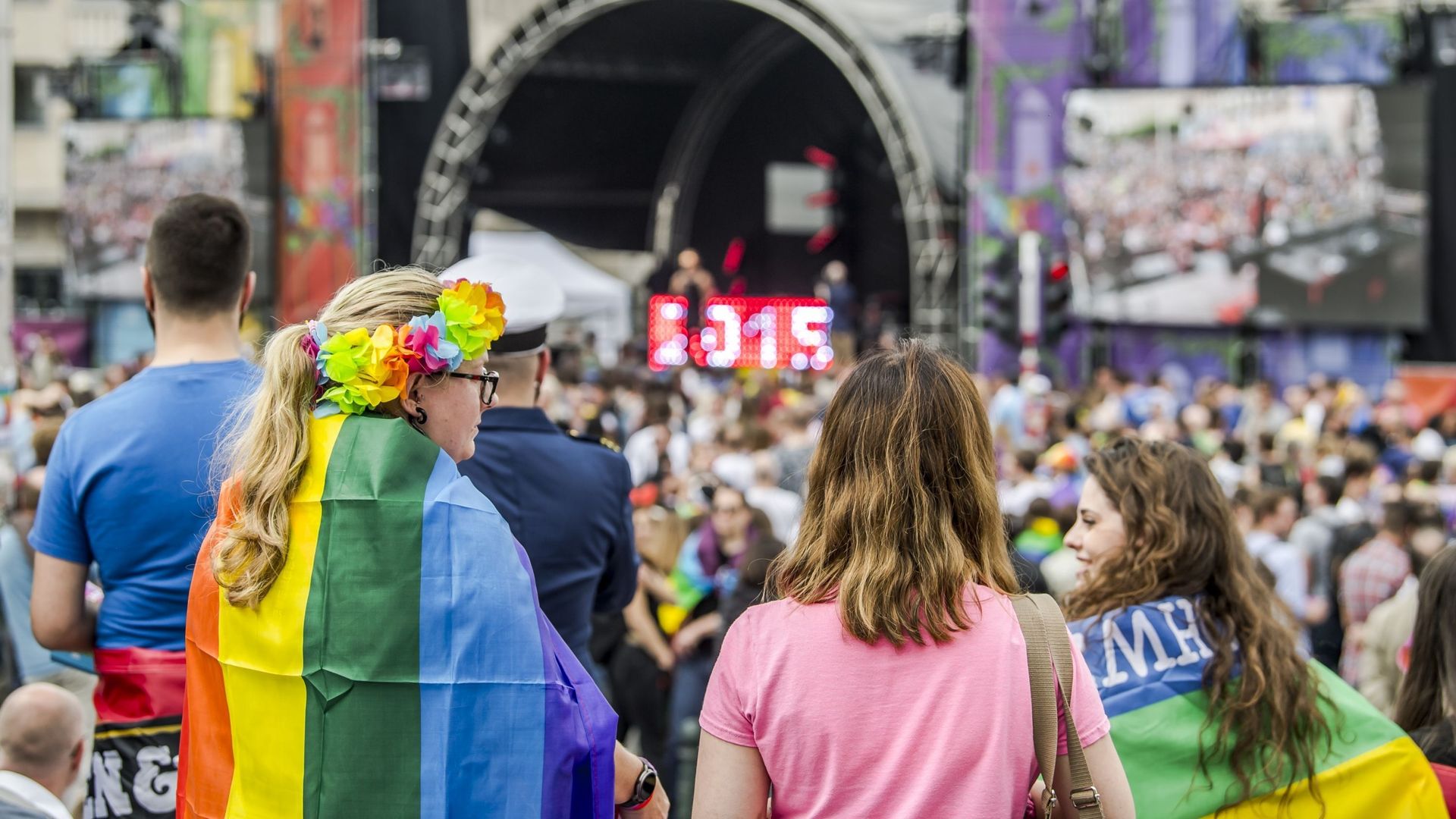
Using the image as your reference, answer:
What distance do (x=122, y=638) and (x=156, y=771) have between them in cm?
27

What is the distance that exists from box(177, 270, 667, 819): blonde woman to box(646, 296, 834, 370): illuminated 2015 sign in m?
19.7

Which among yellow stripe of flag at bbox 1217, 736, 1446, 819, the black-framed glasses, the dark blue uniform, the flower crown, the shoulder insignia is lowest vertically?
yellow stripe of flag at bbox 1217, 736, 1446, 819

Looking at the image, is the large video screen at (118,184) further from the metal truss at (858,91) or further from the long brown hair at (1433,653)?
the long brown hair at (1433,653)

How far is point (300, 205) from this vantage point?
1861 centimetres

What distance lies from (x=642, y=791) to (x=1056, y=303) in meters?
15.0

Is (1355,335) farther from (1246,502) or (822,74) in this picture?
(1246,502)

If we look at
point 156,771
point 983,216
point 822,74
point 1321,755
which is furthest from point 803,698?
point 822,74

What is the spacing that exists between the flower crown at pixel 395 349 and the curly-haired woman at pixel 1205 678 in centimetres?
137

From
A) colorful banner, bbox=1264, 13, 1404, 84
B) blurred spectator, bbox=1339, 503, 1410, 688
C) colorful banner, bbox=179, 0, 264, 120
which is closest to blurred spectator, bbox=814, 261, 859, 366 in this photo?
colorful banner, bbox=1264, 13, 1404, 84

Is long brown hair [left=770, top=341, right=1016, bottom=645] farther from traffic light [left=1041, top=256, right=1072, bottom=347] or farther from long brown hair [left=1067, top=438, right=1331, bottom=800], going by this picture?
traffic light [left=1041, top=256, right=1072, bottom=347]

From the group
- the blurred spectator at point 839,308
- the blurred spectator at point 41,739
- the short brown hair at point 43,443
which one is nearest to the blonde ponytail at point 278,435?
the blurred spectator at point 41,739

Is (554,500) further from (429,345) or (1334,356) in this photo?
(1334,356)

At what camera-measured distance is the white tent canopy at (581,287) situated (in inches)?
934

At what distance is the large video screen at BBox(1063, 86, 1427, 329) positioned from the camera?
1698 cm
